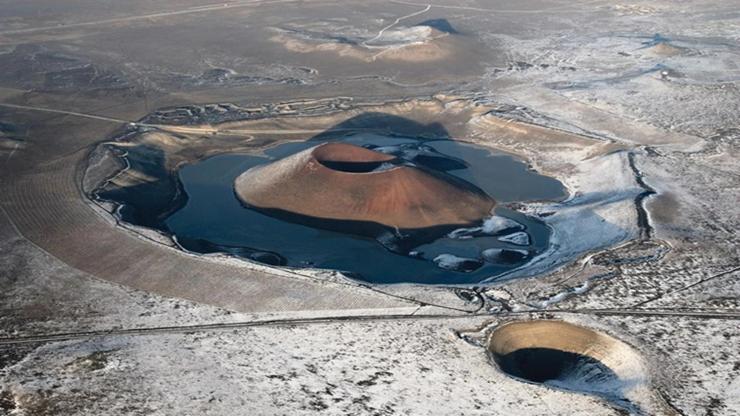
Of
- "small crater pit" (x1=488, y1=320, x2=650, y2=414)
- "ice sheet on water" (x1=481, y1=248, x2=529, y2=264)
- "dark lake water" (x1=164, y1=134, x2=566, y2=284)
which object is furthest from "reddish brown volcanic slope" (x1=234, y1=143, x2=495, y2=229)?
"small crater pit" (x1=488, y1=320, x2=650, y2=414)

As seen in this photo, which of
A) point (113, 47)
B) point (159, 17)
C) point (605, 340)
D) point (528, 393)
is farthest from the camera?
point (159, 17)

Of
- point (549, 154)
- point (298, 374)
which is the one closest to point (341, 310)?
point (298, 374)

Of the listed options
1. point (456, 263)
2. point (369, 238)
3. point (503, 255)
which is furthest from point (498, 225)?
point (369, 238)

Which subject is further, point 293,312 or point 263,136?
point 263,136

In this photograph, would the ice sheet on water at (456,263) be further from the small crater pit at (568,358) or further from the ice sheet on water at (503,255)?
the small crater pit at (568,358)

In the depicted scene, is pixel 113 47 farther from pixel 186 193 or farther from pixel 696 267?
pixel 696 267

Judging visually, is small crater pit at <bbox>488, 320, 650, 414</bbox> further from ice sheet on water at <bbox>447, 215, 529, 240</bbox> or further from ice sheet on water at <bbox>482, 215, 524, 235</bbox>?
ice sheet on water at <bbox>482, 215, 524, 235</bbox>
